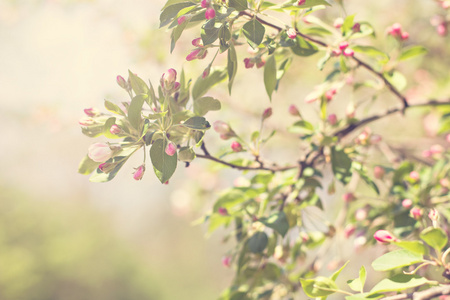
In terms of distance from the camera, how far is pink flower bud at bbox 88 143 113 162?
424 millimetres

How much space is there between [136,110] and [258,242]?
11.9 inches

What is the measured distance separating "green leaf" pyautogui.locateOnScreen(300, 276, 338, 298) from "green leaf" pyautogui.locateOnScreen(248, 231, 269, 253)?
165mm

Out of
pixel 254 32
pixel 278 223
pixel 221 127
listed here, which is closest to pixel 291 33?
pixel 254 32

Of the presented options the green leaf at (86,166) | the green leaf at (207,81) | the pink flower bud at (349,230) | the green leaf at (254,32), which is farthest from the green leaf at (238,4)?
the pink flower bud at (349,230)

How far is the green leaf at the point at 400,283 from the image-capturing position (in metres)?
0.40

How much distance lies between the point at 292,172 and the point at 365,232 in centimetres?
18

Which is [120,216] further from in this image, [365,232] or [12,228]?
[365,232]

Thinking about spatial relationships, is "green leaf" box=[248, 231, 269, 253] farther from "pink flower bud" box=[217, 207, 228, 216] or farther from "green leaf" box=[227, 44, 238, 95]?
"green leaf" box=[227, 44, 238, 95]

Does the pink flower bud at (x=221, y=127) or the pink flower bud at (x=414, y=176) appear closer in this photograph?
the pink flower bud at (x=221, y=127)

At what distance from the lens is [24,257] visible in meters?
→ 2.99

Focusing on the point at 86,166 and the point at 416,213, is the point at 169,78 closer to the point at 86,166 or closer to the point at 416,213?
the point at 86,166

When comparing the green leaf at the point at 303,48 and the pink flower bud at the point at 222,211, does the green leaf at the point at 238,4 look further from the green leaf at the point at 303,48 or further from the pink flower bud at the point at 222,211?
the pink flower bud at the point at 222,211

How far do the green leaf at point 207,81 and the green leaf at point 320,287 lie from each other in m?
0.27

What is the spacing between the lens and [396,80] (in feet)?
2.37
